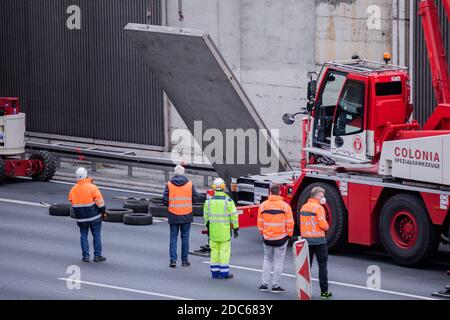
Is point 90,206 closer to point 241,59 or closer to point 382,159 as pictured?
point 382,159

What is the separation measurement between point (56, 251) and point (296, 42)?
10.6m

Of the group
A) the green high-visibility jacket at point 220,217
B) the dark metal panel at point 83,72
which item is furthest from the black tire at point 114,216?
the dark metal panel at point 83,72

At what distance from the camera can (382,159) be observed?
22172 millimetres

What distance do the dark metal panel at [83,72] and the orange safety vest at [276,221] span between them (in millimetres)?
14438

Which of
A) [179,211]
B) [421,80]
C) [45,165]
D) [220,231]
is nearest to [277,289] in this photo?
[220,231]

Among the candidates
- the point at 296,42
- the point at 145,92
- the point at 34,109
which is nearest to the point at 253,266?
the point at 296,42

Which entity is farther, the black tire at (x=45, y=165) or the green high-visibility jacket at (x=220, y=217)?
the black tire at (x=45, y=165)

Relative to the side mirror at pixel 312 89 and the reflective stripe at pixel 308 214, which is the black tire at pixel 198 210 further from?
the reflective stripe at pixel 308 214

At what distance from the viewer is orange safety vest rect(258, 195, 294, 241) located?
65.4 ft

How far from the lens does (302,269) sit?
1897 cm

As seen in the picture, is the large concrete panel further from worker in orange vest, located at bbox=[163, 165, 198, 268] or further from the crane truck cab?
worker in orange vest, located at bbox=[163, 165, 198, 268]

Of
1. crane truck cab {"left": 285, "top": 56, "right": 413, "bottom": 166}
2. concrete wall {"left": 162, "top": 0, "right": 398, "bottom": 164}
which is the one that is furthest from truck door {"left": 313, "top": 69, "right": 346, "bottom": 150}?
concrete wall {"left": 162, "top": 0, "right": 398, "bottom": 164}

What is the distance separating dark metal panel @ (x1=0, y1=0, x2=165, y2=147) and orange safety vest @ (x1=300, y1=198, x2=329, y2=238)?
14987 millimetres

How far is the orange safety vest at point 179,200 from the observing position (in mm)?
21609
